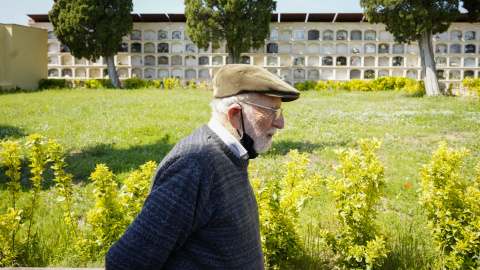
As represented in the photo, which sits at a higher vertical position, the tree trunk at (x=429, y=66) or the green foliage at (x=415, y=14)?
the green foliage at (x=415, y=14)

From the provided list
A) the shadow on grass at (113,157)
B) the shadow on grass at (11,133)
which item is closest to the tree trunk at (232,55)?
the shadow on grass at (11,133)

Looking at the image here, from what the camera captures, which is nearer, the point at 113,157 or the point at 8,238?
the point at 8,238

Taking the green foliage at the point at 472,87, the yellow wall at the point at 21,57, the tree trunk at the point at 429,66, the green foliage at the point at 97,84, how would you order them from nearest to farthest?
the green foliage at the point at 472,87, the tree trunk at the point at 429,66, the yellow wall at the point at 21,57, the green foliage at the point at 97,84

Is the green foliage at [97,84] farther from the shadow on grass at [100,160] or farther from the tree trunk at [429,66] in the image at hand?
the tree trunk at [429,66]

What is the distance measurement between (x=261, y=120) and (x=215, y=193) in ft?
1.19

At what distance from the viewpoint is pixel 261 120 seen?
1.50 meters

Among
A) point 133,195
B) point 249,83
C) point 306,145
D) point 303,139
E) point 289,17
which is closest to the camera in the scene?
point 249,83

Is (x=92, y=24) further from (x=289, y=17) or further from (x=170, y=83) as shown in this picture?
(x=289, y=17)

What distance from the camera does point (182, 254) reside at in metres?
1.35

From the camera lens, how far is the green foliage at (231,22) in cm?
1898

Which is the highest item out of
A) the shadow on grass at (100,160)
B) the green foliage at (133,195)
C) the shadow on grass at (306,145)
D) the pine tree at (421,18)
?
the pine tree at (421,18)

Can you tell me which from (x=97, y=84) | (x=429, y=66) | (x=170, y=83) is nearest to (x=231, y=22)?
(x=170, y=83)

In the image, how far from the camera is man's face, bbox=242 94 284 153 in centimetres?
149

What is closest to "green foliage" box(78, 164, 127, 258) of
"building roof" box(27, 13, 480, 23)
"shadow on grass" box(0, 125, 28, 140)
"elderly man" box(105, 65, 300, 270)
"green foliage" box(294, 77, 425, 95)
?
"elderly man" box(105, 65, 300, 270)
